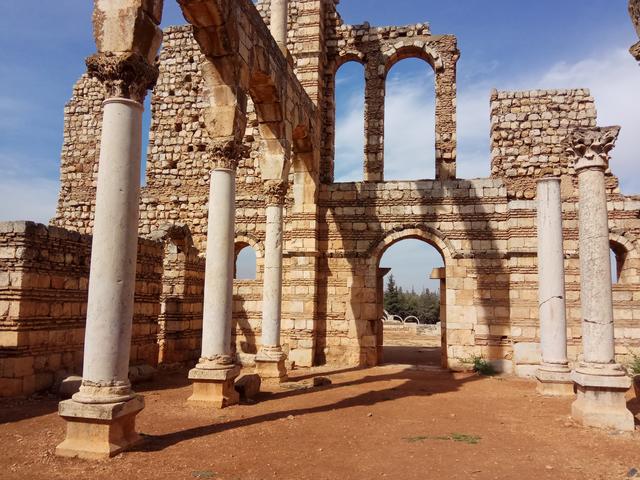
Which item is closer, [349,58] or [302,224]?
[302,224]

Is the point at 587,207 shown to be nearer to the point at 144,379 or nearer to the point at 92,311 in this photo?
the point at 92,311

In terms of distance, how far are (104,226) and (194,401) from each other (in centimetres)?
391

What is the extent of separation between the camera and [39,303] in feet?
30.1

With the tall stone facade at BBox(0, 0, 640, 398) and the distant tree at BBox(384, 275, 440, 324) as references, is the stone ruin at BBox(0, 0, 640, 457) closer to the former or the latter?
the tall stone facade at BBox(0, 0, 640, 398)

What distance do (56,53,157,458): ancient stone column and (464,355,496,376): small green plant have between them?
1021 cm

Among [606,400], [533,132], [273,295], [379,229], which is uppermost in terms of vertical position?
[533,132]

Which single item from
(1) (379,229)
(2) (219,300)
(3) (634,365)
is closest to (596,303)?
(2) (219,300)

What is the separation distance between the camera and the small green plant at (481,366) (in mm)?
13648

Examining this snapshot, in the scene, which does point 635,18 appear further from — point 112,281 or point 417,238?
point 417,238

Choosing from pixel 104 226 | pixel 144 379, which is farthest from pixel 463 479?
pixel 144 379

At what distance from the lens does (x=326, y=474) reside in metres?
5.19

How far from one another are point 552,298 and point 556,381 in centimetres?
164

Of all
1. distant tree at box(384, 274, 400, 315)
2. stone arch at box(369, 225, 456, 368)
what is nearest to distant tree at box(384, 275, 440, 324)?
distant tree at box(384, 274, 400, 315)

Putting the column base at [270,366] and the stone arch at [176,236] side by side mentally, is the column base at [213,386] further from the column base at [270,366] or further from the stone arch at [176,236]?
the stone arch at [176,236]
